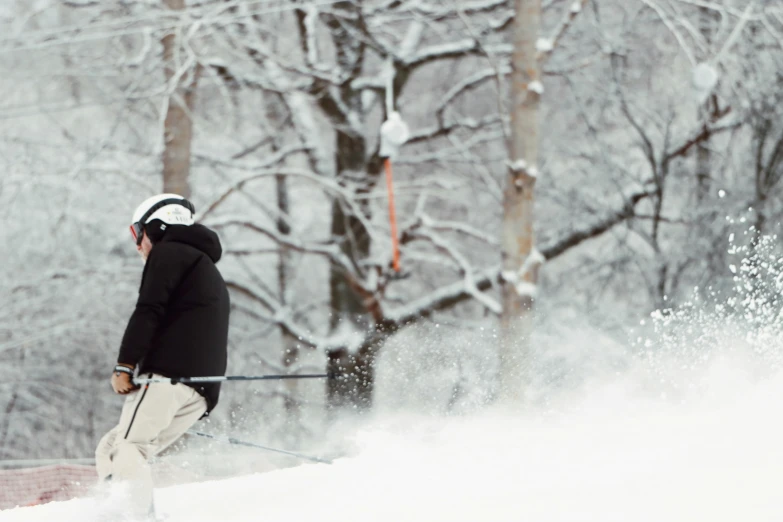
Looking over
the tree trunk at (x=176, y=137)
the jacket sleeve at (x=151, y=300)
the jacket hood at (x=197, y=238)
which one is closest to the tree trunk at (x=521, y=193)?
the tree trunk at (x=176, y=137)

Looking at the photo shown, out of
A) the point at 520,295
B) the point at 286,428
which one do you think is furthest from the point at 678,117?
the point at 286,428

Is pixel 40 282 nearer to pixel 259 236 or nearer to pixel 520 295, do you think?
pixel 259 236

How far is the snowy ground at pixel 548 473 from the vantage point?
151 inches

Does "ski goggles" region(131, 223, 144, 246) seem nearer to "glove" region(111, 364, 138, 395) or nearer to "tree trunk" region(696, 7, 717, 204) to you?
"glove" region(111, 364, 138, 395)

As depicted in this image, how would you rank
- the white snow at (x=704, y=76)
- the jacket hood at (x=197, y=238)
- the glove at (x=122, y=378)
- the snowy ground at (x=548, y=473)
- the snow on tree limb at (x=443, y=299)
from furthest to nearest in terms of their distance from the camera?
the snow on tree limb at (x=443, y=299), the white snow at (x=704, y=76), the jacket hood at (x=197, y=238), the glove at (x=122, y=378), the snowy ground at (x=548, y=473)

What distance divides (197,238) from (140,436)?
2.91 ft

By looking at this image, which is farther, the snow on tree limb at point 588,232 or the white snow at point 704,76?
the snow on tree limb at point 588,232

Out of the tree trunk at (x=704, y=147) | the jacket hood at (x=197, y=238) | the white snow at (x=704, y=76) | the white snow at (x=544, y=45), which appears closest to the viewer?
the jacket hood at (x=197, y=238)

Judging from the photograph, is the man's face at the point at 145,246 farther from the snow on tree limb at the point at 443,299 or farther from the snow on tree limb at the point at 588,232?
the snow on tree limb at the point at 588,232

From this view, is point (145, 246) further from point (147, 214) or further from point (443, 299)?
point (443, 299)

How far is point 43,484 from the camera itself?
702 cm

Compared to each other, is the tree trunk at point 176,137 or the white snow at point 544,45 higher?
the white snow at point 544,45

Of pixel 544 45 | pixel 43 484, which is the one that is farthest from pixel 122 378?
pixel 544 45

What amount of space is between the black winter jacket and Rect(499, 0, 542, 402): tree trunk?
18.3 ft
